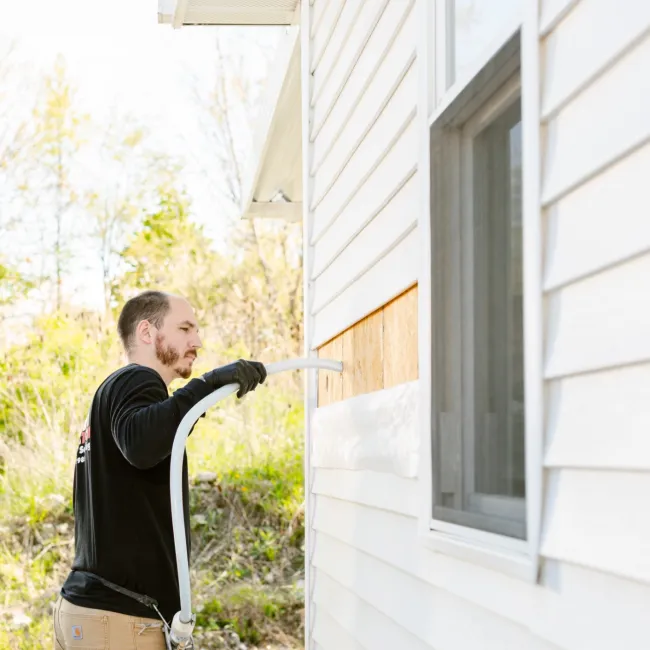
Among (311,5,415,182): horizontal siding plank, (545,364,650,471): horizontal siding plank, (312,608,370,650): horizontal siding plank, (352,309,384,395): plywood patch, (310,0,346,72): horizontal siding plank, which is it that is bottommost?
(312,608,370,650): horizontal siding plank

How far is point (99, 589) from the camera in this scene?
10.4 ft

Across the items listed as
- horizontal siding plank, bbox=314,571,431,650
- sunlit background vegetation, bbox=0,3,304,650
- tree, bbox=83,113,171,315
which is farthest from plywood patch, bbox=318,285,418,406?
tree, bbox=83,113,171,315

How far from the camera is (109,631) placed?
10.2 feet

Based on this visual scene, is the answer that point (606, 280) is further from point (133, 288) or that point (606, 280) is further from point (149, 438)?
point (133, 288)

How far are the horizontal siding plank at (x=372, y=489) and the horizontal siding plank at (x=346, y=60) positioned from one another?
1.35 metres

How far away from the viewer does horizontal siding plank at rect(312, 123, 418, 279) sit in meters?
2.60

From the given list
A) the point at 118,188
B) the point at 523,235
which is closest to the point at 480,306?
the point at 523,235

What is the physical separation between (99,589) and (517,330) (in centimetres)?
189

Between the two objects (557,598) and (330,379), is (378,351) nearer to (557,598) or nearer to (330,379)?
(330,379)

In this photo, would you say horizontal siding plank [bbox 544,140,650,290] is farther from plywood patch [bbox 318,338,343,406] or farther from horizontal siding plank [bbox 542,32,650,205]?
plywood patch [bbox 318,338,343,406]

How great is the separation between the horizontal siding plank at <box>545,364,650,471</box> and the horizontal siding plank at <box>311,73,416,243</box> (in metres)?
1.20

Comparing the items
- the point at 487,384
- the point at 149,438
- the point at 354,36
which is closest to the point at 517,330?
the point at 487,384

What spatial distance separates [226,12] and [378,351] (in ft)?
9.47

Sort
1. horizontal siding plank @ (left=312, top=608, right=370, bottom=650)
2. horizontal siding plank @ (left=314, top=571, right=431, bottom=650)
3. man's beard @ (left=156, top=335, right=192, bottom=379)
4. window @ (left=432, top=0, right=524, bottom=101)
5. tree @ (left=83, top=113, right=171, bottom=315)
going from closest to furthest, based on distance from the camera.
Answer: window @ (left=432, top=0, right=524, bottom=101) < horizontal siding plank @ (left=314, top=571, right=431, bottom=650) < horizontal siding plank @ (left=312, top=608, right=370, bottom=650) < man's beard @ (left=156, top=335, right=192, bottom=379) < tree @ (left=83, top=113, right=171, bottom=315)
